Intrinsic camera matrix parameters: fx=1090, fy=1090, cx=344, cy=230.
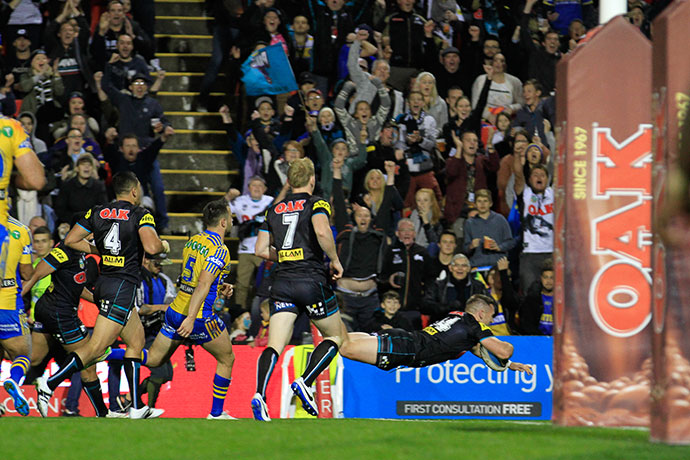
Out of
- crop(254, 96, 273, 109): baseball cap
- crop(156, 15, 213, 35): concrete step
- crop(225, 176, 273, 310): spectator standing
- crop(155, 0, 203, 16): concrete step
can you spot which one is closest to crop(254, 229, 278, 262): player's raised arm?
crop(225, 176, 273, 310): spectator standing

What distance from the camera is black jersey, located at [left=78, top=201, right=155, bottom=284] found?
9797 millimetres

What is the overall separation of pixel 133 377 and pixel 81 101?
7218 mm

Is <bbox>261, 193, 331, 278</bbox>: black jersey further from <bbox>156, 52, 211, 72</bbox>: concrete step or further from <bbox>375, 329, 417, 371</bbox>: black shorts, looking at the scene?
<bbox>156, 52, 211, 72</bbox>: concrete step

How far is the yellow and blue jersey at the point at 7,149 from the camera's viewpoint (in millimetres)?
8703

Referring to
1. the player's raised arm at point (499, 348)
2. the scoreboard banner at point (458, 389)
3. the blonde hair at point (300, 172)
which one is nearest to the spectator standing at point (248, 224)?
the scoreboard banner at point (458, 389)

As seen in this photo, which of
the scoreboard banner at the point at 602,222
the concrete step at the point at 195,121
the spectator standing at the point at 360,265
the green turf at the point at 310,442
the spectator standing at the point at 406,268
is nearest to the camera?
the green turf at the point at 310,442

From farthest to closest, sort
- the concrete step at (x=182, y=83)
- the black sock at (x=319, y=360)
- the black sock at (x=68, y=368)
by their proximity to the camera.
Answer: the concrete step at (x=182, y=83)
the black sock at (x=68, y=368)
the black sock at (x=319, y=360)

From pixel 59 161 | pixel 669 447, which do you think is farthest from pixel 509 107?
pixel 669 447

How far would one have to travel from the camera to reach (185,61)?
19047 mm

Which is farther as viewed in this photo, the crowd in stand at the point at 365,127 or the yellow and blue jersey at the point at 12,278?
the crowd in stand at the point at 365,127

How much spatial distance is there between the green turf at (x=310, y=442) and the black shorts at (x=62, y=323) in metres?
2.57

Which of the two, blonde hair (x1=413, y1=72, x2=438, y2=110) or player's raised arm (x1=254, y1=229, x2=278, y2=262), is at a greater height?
blonde hair (x1=413, y1=72, x2=438, y2=110)

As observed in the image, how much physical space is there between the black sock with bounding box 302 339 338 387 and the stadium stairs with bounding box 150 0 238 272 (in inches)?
277

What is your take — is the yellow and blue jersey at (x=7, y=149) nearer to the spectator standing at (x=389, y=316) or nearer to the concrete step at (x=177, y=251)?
the spectator standing at (x=389, y=316)
